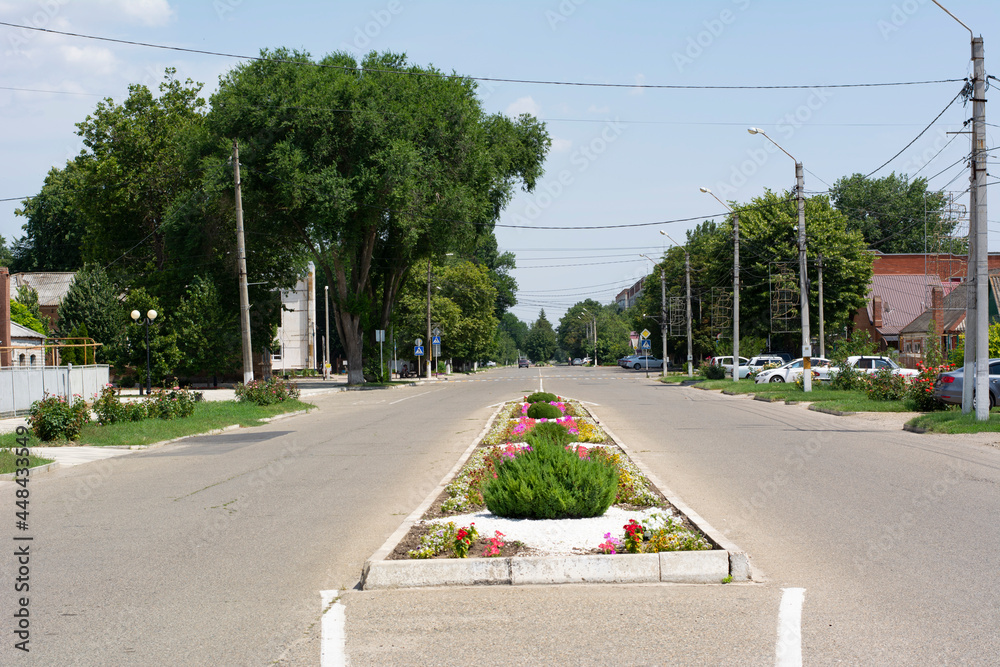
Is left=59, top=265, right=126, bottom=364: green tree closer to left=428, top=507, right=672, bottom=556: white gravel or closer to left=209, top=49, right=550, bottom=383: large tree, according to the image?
left=209, top=49, right=550, bottom=383: large tree

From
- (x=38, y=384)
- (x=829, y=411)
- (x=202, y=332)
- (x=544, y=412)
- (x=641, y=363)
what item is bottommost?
(x=641, y=363)

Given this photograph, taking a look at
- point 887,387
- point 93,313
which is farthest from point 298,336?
point 887,387

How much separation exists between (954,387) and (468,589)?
64.1ft

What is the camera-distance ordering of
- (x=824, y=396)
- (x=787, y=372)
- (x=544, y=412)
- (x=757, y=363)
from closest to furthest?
(x=544, y=412)
(x=824, y=396)
(x=787, y=372)
(x=757, y=363)

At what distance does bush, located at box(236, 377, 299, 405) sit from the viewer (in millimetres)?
29109

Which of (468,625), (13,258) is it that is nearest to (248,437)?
(468,625)

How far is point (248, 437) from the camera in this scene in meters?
20.5

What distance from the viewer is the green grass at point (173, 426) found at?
61.1 feet

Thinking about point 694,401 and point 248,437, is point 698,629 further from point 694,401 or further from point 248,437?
point 694,401

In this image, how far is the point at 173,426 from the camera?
70.1 ft

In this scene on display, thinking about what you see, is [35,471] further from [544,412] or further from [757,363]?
[757,363]

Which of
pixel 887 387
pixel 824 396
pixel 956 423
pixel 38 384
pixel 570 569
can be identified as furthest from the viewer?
pixel 824 396

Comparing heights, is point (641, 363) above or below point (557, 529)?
below

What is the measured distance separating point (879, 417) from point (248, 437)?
16150 millimetres
